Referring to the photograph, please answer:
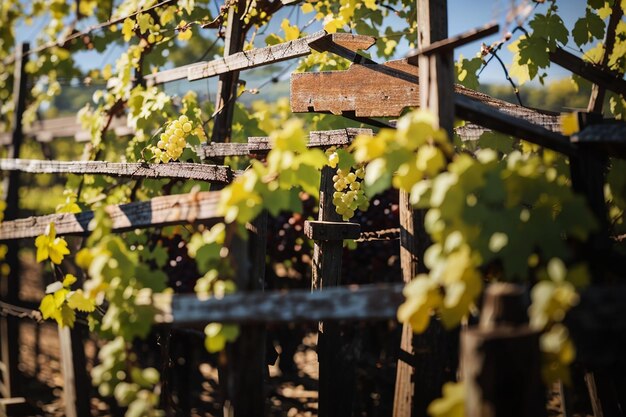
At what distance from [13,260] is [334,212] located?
3.55 m

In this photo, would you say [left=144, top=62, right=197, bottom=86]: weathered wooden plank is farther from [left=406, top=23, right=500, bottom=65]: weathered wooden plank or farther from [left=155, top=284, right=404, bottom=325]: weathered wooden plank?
[left=155, top=284, right=404, bottom=325]: weathered wooden plank

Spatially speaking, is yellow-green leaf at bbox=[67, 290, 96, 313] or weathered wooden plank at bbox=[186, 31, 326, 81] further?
weathered wooden plank at bbox=[186, 31, 326, 81]

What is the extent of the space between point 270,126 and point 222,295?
12.6 ft

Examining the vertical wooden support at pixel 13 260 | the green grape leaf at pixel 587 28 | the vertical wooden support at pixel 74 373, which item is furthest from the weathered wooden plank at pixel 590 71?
the vertical wooden support at pixel 13 260

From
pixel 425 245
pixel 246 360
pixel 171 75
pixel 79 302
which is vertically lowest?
pixel 246 360

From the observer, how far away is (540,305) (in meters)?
1.56

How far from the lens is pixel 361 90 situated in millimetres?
2988

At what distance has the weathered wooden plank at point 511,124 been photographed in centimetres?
209

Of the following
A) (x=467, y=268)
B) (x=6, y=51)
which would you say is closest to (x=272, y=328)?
(x=467, y=268)

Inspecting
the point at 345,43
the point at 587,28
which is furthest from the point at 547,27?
the point at 345,43

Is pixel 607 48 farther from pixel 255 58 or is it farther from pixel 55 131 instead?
pixel 55 131

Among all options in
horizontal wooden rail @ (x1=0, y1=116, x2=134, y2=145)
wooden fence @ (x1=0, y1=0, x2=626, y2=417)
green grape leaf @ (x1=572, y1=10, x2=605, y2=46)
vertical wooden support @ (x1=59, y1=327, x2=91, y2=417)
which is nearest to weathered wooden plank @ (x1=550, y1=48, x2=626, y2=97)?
wooden fence @ (x1=0, y1=0, x2=626, y2=417)

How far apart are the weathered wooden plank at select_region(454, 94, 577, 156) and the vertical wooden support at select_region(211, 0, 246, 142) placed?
8.32 ft

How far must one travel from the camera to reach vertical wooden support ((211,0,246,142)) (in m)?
4.37
